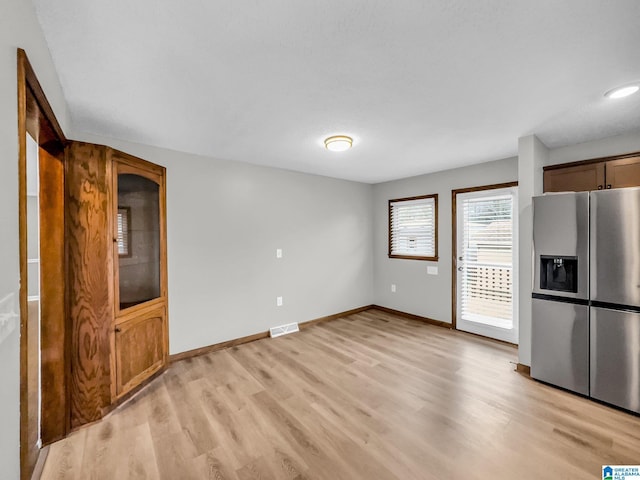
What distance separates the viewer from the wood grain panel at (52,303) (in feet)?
6.30

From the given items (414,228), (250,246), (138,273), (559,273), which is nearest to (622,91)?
(559,273)

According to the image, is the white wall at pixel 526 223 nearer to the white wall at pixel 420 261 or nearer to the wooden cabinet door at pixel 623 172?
the wooden cabinet door at pixel 623 172

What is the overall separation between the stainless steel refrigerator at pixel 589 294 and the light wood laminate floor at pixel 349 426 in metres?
0.23

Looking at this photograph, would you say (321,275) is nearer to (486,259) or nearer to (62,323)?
(486,259)

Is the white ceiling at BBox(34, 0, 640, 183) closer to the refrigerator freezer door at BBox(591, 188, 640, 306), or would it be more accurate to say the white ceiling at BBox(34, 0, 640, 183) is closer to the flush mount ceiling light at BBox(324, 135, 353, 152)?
the flush mount ceiling light at BBox(324, 135, 353, 152)

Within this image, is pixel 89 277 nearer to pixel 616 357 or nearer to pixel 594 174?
pixel 616 357

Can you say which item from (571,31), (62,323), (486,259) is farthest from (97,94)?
(486,259)

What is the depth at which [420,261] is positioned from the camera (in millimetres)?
4629

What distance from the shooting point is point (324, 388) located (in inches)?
103

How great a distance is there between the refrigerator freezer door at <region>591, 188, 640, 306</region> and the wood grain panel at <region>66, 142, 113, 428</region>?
13.6 feet

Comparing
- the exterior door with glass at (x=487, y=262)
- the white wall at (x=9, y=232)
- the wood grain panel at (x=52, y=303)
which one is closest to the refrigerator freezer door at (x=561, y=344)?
the exterior door with glass at (x=487, y=262)

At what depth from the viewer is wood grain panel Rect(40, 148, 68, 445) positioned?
1921 millimetres

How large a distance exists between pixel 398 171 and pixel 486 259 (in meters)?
1.81

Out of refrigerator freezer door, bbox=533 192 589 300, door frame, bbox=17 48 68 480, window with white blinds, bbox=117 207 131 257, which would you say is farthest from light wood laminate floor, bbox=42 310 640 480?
window with white blinds, bbox=117 207 131 257
